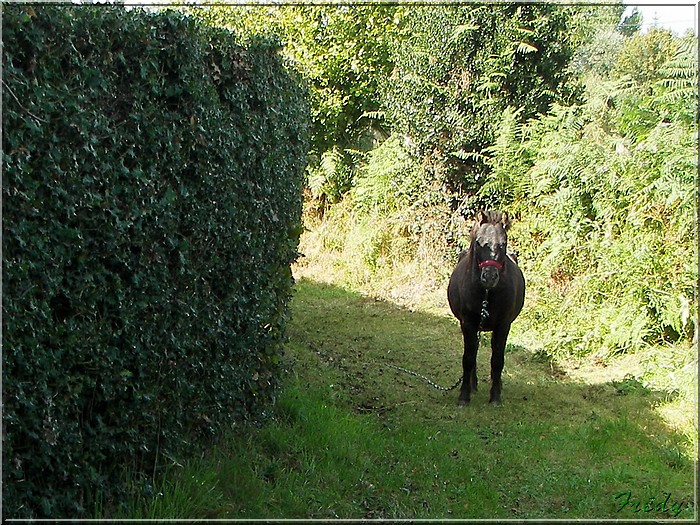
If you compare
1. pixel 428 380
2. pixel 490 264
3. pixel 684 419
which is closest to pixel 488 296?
pixel 490 264

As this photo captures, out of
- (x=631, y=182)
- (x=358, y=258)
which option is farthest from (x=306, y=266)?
(x=631, y=182)

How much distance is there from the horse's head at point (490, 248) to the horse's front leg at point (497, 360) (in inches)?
28.5

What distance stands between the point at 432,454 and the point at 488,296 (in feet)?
7.56

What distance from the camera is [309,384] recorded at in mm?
7945

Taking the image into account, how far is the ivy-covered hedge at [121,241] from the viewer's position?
11.0 ft

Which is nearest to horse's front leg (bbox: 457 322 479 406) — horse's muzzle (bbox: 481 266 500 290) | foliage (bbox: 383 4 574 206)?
horse's muzzle (bbox: 481 266 500 290)

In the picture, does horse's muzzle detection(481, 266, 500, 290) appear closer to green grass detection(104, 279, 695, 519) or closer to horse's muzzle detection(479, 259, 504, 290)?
horse's muzzle detection(479, 259, 504, 290)

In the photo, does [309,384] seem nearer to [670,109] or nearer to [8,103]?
[8,103]

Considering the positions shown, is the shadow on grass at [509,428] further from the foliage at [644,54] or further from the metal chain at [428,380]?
the foliage at [644,54]

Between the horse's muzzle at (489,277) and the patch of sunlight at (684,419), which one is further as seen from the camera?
the horse's muzzle at (489,277)

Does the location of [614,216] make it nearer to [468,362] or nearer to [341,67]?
[468,362]

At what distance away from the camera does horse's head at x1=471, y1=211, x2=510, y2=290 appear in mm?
7445

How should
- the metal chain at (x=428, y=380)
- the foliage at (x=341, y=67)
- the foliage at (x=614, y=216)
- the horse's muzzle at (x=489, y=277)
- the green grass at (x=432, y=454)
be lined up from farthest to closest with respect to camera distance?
the foliage at (x=341, y=67) < the foliage at (x=614, y=216) < the metal chain at (x=428, y=380) < the horse's muzzle at (x=489, y=277) < the green grass at (x=432, y=454)

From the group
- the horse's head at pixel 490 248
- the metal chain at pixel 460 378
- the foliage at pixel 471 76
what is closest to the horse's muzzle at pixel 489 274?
the horse's head at pixel 490 248
